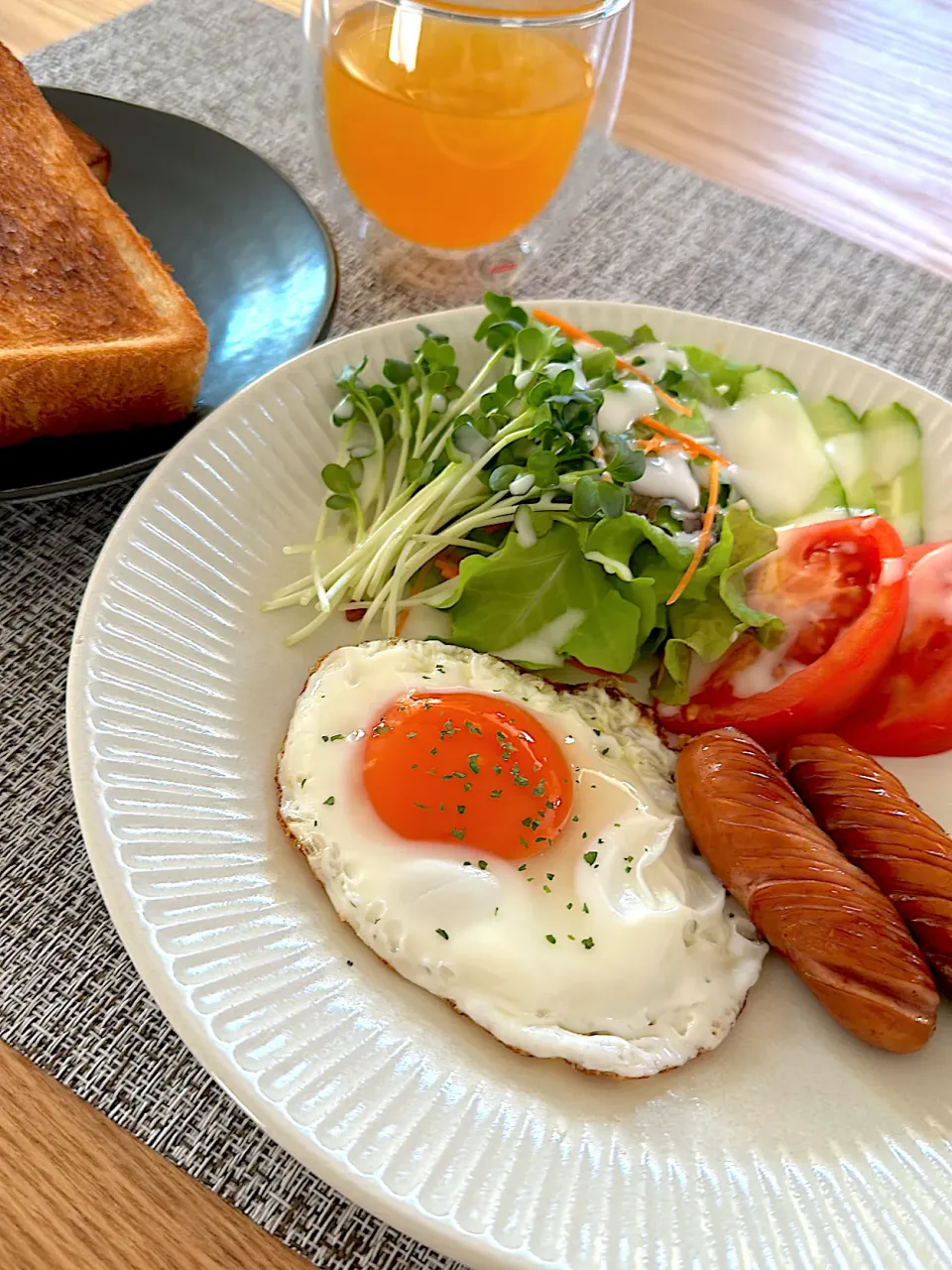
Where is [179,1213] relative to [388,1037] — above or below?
below

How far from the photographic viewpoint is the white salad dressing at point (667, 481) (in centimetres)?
175

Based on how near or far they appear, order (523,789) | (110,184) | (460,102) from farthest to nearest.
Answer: (110,184), (460,102), (523,789)

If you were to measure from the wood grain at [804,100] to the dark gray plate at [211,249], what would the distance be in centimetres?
103

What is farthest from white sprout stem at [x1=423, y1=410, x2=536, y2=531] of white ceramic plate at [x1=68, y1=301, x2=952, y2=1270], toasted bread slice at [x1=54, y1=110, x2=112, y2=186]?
toasted bread slice at [x1=54, y1=110, x2=112, y2=186]

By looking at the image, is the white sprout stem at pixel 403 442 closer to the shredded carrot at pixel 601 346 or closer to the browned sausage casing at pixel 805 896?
the shredded carrot at pixel 601 346

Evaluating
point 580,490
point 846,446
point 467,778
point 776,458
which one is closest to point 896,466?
point 846,446

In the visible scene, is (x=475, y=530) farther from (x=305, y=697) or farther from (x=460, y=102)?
(x=460, y=102)

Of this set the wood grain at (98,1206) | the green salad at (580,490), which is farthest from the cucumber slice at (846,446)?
the wood grain at (98,1206)

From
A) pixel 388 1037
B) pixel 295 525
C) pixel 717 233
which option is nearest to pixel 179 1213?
pixel 388 1037

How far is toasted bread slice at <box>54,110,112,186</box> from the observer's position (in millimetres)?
2107

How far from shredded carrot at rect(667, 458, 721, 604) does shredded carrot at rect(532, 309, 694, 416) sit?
0.43ft

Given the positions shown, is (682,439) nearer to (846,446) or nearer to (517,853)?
(846,446)

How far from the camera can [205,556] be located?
1.60 meters

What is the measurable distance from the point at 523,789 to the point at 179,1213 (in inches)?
26.0
